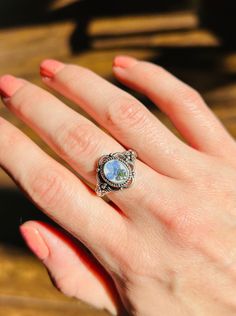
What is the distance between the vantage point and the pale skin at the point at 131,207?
35.9 inches

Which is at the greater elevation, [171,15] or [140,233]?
[171,15]

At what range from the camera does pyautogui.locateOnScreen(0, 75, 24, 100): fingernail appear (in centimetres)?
109

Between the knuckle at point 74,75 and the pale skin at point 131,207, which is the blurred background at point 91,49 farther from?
the knuckle at point 74,75

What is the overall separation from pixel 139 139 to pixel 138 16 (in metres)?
1.56

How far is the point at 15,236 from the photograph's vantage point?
1.29 metres

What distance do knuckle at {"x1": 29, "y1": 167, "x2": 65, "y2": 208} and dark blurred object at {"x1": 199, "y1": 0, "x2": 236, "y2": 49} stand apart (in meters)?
1.27

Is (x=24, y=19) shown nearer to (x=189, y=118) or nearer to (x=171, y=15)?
(x=171, y=15)

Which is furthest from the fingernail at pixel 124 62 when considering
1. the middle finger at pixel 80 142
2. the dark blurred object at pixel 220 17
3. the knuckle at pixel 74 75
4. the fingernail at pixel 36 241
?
the dark blurred object at pixel 220 17

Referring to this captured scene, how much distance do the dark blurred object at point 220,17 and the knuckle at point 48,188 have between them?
1.27 metres

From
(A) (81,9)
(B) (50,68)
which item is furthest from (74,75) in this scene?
(A) (81,9)

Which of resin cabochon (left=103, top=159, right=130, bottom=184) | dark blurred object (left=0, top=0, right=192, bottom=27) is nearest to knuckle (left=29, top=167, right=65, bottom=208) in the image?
resin cabochon (left=103, top=159, right=130, bottom=184)

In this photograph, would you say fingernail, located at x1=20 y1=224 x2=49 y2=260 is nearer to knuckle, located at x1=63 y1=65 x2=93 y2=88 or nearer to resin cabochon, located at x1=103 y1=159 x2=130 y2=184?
resin cabochon, located at x1=103 y1=159 x2=130 y2=184

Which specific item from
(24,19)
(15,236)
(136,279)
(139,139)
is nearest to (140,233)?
(136,279)

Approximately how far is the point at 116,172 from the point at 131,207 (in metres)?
0.08
